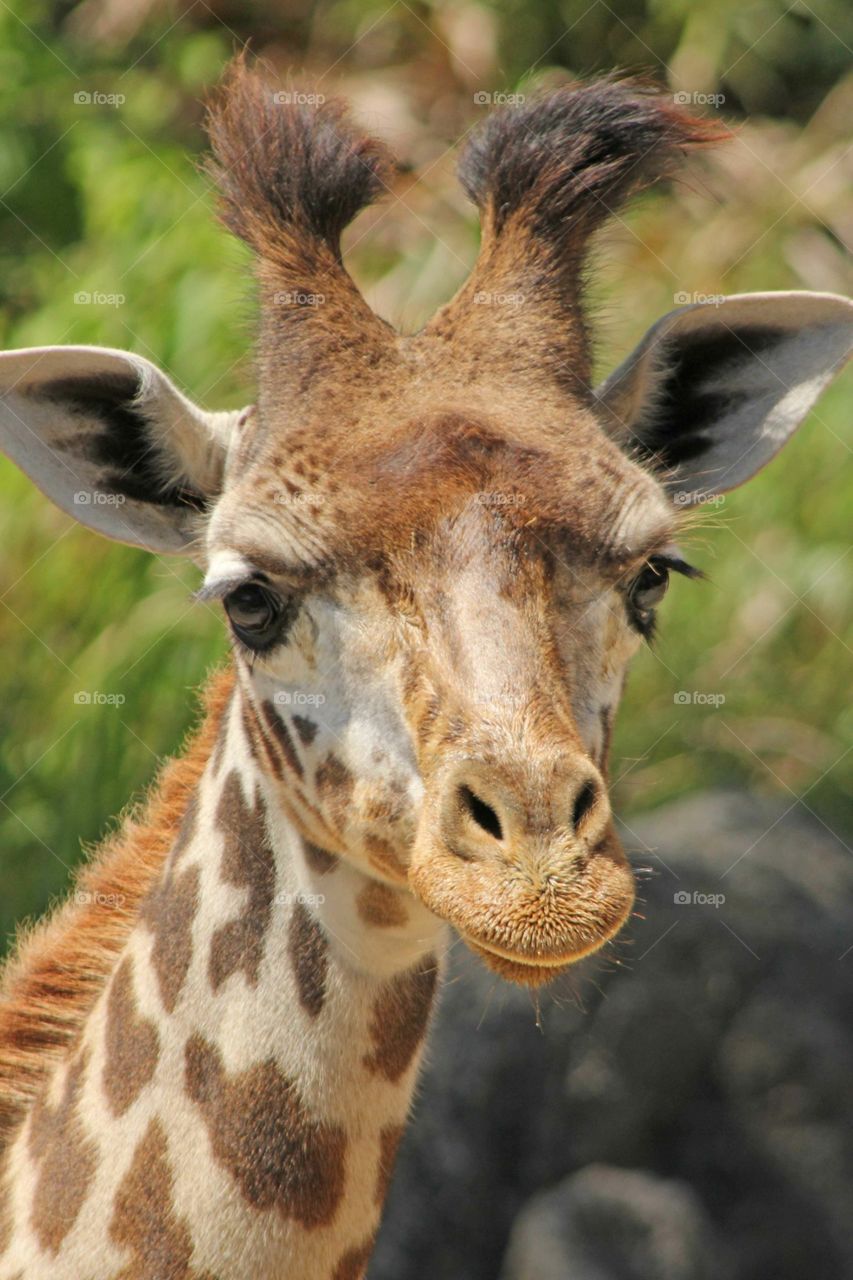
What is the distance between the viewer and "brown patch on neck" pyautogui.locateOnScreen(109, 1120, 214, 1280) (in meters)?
3.29

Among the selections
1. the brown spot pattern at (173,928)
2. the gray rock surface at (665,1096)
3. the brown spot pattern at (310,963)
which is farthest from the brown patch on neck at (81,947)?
the gray rock surface at (665,1096)

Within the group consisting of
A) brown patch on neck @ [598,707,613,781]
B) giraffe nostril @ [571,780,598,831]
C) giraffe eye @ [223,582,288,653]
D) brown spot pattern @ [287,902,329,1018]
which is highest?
giraffe eye @ [223,582,288,653]

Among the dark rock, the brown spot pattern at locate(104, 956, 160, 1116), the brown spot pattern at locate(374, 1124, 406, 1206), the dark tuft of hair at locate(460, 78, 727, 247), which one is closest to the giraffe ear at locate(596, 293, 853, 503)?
the dark tuft of hair at locate(460, 78, 727, 247)

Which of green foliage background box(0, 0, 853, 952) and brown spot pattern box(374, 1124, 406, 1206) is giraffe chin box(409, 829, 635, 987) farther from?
green foliage background box(0, 0, 853, 952)

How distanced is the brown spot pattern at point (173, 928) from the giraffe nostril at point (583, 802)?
1.16 meters

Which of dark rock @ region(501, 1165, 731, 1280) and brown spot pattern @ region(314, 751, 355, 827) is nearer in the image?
brown spot pattern @ region(314, 751, 355, 827)

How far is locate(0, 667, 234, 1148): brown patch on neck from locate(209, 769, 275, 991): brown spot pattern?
0.43 metres

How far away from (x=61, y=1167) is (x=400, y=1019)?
832mm

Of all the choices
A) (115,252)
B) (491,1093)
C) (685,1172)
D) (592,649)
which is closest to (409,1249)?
(491,1093)

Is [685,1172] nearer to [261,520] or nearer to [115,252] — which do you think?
[261,520]

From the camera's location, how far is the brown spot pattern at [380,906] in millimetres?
3381

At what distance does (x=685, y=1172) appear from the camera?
7262 mm

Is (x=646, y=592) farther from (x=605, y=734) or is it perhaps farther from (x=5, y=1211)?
(x=5, y=1211)

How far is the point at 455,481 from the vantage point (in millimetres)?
3113
